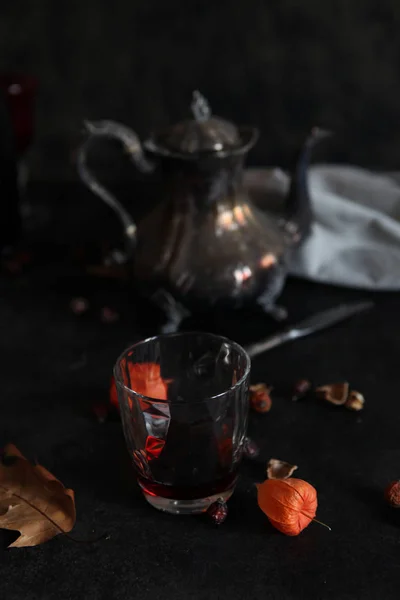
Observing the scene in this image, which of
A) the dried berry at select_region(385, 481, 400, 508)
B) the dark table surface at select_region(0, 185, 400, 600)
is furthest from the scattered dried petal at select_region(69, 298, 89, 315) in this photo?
the dried berry at select_region(385, 481, 400, 508)

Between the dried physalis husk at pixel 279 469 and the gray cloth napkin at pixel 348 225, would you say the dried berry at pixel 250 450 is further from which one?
the gray cloth napkin at pixel 348 225

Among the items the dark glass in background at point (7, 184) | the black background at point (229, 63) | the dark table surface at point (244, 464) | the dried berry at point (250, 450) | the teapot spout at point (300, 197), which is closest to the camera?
the dark table surface at point (244, 464)

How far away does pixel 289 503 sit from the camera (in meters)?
0.48

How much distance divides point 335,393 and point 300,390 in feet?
0.10

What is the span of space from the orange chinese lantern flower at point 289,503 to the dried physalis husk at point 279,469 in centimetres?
4

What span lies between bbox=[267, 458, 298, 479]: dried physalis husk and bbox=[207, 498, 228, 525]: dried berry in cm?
6

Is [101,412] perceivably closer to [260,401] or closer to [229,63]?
[260,401]

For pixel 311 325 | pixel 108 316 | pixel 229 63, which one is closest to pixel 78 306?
pixel 108 316

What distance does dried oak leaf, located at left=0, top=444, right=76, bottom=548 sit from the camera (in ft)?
1.60

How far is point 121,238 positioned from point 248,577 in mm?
630

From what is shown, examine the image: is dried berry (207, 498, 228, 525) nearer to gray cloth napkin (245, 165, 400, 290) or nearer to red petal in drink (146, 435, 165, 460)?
red petal in drink (146, 435, 165, 460)

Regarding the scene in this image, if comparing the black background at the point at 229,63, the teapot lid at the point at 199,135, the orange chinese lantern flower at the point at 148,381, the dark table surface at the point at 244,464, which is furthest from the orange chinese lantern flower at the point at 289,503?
the black background at the point at 229,63

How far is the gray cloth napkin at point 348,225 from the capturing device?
2.84 ft

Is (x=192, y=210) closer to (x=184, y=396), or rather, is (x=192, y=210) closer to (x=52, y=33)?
(x=184, y=396)
